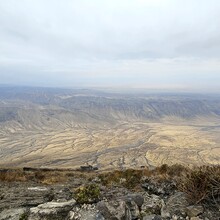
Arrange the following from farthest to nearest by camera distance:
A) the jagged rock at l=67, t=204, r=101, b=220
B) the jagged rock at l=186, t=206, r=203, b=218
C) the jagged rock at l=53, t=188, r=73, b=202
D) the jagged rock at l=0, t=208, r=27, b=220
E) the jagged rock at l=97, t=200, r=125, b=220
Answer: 1. the jagged rock at l=53, t=188, r=73, b=202
2. the jagged rock at l=0, t=208, r=27, b=220
3. the jagged rock at l=186, t=206, r=203, b=218
4. the jagged rock at l=97, t=200, r=125, b=220
5. the jagged rock at l=67, t=204, r=101, b=220

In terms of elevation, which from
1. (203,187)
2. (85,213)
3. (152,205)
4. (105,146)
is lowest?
(105,146)

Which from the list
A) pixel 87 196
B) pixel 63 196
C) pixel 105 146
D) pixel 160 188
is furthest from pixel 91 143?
pixel 87 196

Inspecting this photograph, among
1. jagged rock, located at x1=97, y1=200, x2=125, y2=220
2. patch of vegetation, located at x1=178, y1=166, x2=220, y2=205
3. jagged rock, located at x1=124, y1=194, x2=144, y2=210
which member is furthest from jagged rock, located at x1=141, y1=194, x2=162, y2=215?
patch of vegetation, located at x1=178, y1=166, x2=220, y2=205

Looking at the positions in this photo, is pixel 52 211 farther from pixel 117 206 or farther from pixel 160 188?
pixel 160 188

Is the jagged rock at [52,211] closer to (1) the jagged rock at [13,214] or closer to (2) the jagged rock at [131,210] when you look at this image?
(1) the jagged rock at [13,214]

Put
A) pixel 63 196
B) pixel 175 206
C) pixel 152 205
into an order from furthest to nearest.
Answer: pixel 63 196 → pixel 152 205 → pixel 175 206

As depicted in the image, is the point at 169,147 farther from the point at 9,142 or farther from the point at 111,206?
the point at 111,206

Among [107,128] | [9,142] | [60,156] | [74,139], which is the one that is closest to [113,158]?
[60,156]

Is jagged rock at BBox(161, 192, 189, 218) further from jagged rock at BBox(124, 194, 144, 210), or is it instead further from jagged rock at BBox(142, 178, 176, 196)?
jagged rock at BBox(142, 178, 176, 196)
